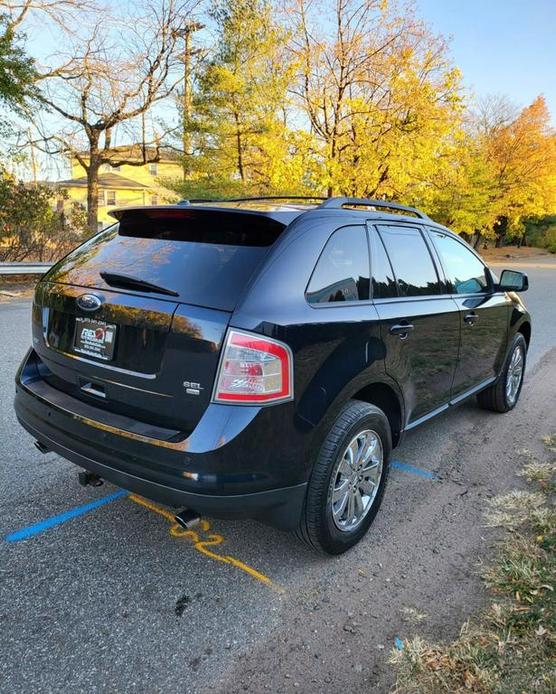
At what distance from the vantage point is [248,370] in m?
2.17

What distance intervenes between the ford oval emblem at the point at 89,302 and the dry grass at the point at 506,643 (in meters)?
2.03

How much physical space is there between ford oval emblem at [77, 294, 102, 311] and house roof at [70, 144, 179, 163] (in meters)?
18.9

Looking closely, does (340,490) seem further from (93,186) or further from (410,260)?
(93,186)

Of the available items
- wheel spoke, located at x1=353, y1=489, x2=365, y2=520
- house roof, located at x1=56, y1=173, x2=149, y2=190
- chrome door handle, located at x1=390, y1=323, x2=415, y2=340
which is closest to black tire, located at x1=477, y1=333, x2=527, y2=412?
chrome door handle, located at x1=390, y1=323, x2=415, y2=340

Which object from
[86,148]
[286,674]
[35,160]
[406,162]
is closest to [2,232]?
[35,160]

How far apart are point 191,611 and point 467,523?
177cm

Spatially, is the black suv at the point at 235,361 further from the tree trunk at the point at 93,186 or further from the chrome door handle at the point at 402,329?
the tree trunk at the point at 93,186

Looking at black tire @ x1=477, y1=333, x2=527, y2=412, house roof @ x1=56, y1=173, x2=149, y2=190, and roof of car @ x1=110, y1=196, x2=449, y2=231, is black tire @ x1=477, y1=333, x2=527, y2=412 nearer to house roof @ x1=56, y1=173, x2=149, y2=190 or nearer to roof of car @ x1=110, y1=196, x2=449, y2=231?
roof of car @ x1=110, y1=196, x2=449, y2=231

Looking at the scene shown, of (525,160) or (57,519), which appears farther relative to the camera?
(525,160)

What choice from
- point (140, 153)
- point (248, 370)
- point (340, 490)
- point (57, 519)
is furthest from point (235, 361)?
point (140, 153)

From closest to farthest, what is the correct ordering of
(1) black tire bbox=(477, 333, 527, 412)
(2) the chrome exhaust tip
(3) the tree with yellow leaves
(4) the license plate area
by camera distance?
(2) the chrome exhaust tip < (4) the license plate area < (1) black tire bbox=(477, 333, 527, 412) < (3) the tree with yellow leaves

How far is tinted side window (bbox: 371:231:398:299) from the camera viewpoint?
118 inches

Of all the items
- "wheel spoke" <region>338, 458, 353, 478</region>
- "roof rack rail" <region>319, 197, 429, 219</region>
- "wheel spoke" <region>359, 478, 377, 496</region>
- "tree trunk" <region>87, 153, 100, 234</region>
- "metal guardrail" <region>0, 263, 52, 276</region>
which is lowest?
"wheel spoke" <region>359, 478, 377, 496</region>

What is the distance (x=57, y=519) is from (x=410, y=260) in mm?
2692
